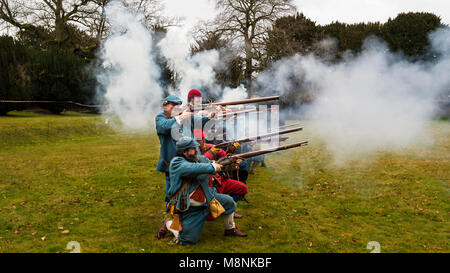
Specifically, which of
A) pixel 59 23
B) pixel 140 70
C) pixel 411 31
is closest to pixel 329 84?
pixel 411 31

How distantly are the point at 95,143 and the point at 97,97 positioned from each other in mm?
Result: 12419

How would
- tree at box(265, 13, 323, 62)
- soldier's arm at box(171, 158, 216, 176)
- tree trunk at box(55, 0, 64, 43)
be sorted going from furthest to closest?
tree trunk at box(55, 0, 64, 43), tree at box(265, 13, 323, 62), soldier's arm at box(171, 158, 216, 176)

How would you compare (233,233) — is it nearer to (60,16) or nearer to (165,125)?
(165,125)

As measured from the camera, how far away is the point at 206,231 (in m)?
6.18

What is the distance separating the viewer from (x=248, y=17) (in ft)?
94.5

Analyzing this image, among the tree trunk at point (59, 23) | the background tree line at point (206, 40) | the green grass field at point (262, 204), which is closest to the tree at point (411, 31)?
the background tree line at point (206, 40)

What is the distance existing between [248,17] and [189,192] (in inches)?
1021

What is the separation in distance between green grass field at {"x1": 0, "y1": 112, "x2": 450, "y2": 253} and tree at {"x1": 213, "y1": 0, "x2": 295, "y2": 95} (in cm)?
1702

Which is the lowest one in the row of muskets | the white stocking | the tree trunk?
the white stocking

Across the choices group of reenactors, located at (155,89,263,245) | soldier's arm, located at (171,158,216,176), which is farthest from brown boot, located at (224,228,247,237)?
soldier's arm, located at (171,158,216,176)

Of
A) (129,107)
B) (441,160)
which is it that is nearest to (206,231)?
(441,160)

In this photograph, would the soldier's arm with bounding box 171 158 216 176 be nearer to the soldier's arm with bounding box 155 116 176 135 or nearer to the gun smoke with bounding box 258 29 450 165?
the soldier's arm with bounding box 155 116 176 135

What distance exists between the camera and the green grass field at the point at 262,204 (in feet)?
18.6

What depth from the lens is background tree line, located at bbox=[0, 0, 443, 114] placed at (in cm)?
2055
